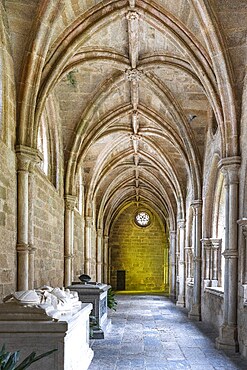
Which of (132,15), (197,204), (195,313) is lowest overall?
(195,313)

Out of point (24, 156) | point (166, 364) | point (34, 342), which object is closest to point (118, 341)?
point (166, 364)

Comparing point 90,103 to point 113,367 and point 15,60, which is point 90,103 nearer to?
point 15,60

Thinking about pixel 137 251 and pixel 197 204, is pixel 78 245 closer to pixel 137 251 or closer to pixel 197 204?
pixel 197 204

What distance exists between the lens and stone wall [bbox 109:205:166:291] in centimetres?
2881

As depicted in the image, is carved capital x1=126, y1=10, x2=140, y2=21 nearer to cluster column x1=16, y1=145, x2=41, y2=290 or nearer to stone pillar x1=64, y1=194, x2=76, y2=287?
cluster column x1=16, y1=145, x2=41, y2=290

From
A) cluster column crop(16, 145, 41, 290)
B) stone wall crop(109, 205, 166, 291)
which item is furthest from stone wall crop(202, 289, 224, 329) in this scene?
stone wall crop(109, 205, 166, 291)

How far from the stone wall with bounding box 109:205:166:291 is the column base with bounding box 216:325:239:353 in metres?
20.8

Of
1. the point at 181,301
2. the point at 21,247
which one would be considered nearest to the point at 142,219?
the point at 181,301

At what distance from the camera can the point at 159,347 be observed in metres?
8.13

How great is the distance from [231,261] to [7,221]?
12.0 feet

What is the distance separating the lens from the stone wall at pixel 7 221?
6824 mm

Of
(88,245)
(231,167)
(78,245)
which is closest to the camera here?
(231,167)

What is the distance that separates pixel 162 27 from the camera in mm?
8859

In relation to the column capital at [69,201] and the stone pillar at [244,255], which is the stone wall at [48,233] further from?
the stone pillar at [244,255]
